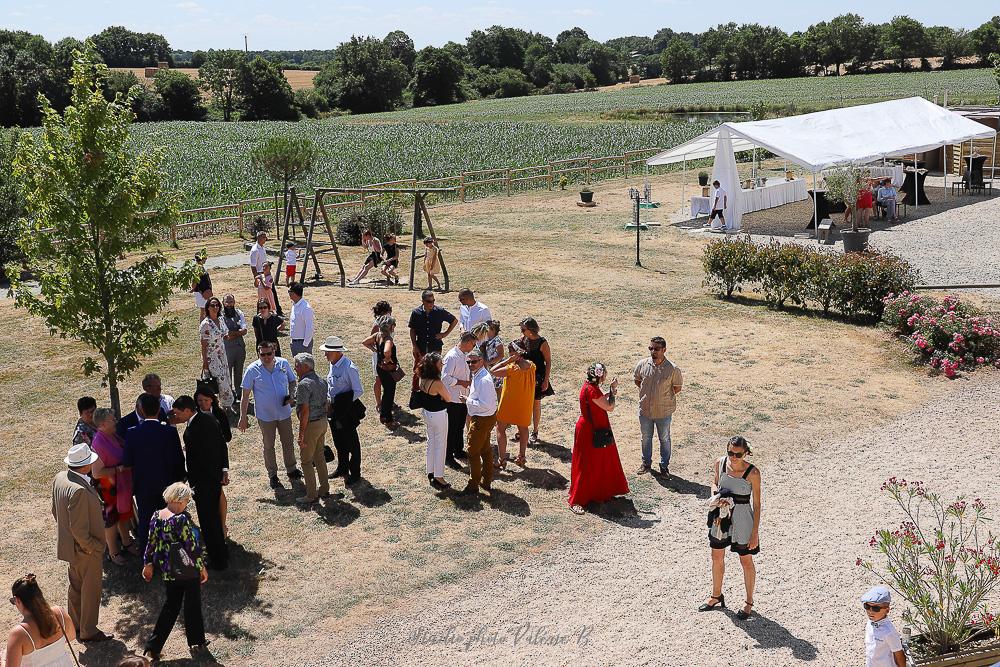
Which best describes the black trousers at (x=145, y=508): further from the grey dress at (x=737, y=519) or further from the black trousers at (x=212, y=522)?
the grey dress at (x=737, y=519)

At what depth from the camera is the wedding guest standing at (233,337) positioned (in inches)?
473

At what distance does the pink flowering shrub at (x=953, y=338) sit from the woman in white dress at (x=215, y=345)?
9.58m

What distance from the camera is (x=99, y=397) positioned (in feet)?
44.0

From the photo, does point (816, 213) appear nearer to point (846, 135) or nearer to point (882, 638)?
point (846, 135)

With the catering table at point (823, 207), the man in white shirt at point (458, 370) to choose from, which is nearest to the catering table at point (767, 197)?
the catering table at point (823, 207)

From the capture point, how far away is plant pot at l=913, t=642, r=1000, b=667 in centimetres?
593

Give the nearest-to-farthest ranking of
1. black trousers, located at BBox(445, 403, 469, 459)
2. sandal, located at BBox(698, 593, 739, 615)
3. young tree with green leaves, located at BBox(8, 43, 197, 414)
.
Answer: sandal, located at BBox(698, 593, 739, 615) < young tree with green leaves, located at BBox(8, 43, 197, 414) < black trousers, located at BBox(445, 403, 469, 459)

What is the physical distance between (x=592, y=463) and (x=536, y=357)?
1756 millimetres

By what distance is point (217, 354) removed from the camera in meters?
11.5

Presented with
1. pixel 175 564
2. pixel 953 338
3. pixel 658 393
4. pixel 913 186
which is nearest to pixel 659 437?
pixel 658 393

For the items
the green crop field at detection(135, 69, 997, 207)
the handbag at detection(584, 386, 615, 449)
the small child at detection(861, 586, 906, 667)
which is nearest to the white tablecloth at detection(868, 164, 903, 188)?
the green crop field at detection(135, 69, 997, 207)

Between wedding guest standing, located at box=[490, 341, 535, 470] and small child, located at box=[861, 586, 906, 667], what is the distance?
15.9 feet

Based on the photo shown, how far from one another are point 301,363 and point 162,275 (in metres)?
1.79

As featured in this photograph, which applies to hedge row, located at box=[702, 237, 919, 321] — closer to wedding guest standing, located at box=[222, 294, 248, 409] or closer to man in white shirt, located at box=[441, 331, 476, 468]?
man in white shirt, located at box=[441, 331, 476, 468]
